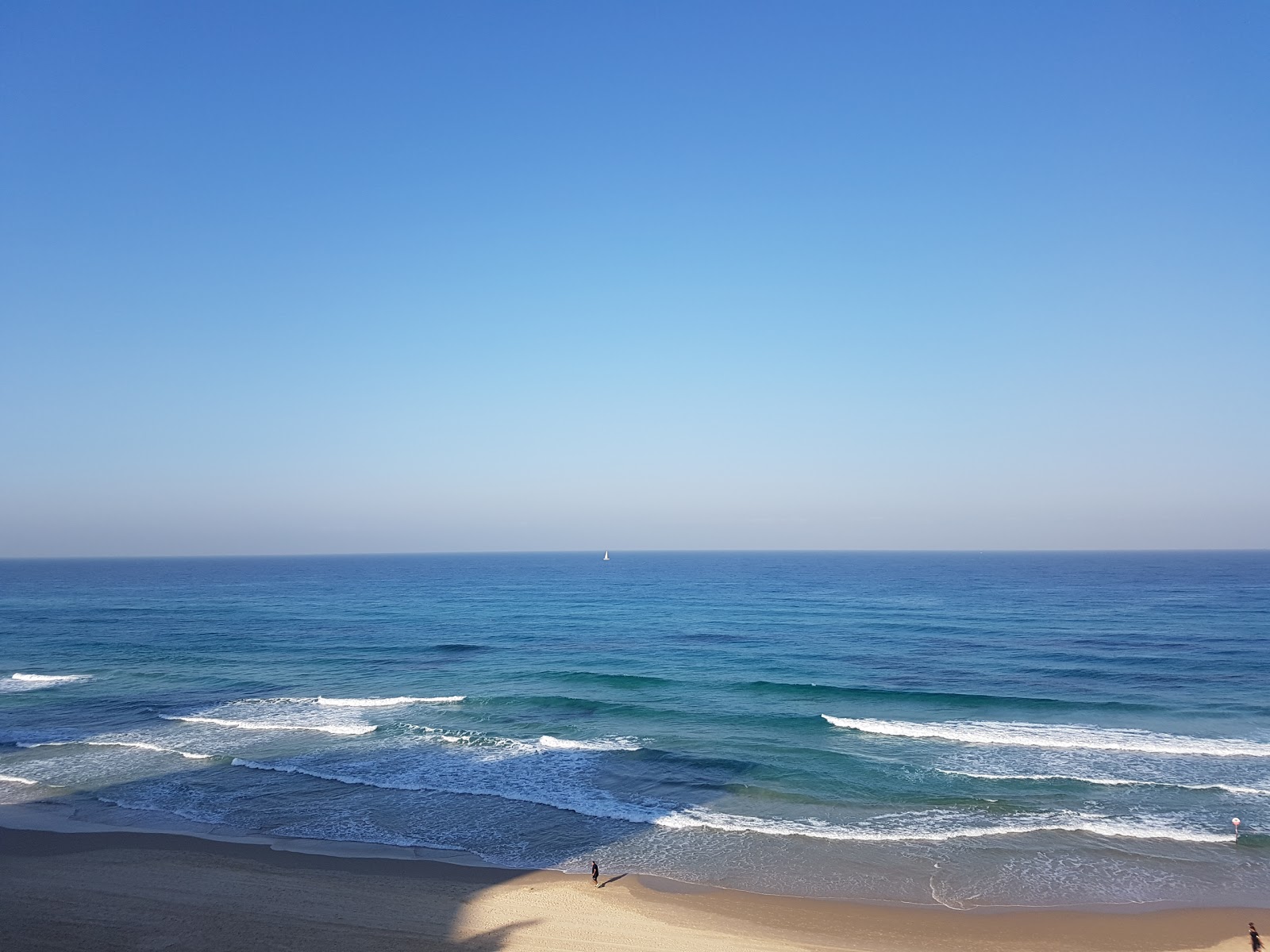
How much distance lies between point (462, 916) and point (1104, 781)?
18579 millimetres

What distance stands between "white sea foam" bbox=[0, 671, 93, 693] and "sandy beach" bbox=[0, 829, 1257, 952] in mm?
22631

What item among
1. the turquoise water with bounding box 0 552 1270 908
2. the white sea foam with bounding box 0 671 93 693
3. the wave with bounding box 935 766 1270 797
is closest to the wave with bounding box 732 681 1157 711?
the turquoise water with bounding box 0 552 1270 908

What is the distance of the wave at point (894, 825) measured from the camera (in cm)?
1878

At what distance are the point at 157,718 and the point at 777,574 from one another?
102m

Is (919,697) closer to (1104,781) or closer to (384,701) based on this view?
(1104,781)

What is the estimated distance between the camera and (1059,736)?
2641cm

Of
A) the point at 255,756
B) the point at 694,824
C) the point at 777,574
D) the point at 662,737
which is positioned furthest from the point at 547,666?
the point at 777,574

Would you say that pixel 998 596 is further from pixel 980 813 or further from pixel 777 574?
pixel 980 813

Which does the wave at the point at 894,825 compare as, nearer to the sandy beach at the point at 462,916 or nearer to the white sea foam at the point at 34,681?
the sandy beach at the point at 462,916

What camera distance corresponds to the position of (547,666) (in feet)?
131

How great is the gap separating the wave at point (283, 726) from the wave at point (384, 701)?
321 centimetres

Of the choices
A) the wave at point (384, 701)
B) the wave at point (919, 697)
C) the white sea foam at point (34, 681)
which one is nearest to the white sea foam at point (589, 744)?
the wave at point (384, 701)

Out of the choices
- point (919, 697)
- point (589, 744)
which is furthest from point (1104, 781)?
point (589, 744)

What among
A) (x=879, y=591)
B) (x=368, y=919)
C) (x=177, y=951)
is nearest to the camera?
(x=177, y=951)
